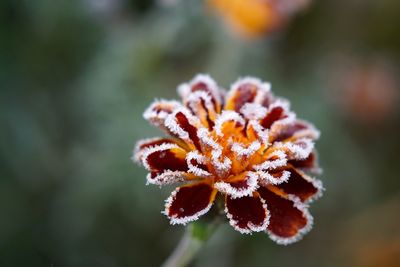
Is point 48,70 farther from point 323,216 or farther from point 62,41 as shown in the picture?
point 323,216

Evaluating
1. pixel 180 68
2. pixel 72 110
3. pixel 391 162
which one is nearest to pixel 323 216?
pixel 391 162

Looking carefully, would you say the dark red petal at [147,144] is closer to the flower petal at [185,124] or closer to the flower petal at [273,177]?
the flower petal at [185,124]

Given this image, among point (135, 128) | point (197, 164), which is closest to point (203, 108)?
point (197, 164)

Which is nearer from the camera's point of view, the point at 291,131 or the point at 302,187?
the point at 302,187

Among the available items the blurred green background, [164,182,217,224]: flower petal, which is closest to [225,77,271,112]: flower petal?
[164,182,217,224]: flower petal

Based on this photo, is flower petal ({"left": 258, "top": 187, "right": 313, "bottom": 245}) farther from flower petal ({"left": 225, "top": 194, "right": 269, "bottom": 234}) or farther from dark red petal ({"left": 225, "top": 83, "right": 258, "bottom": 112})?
dark red petal ({"left": 225, "top": 83, "right": 258, "bottom": 112})

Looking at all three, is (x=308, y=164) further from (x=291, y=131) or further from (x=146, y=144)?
(x=146, y=144)

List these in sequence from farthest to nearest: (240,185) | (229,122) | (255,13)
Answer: (255,13)
(229,122)
(240,185)
